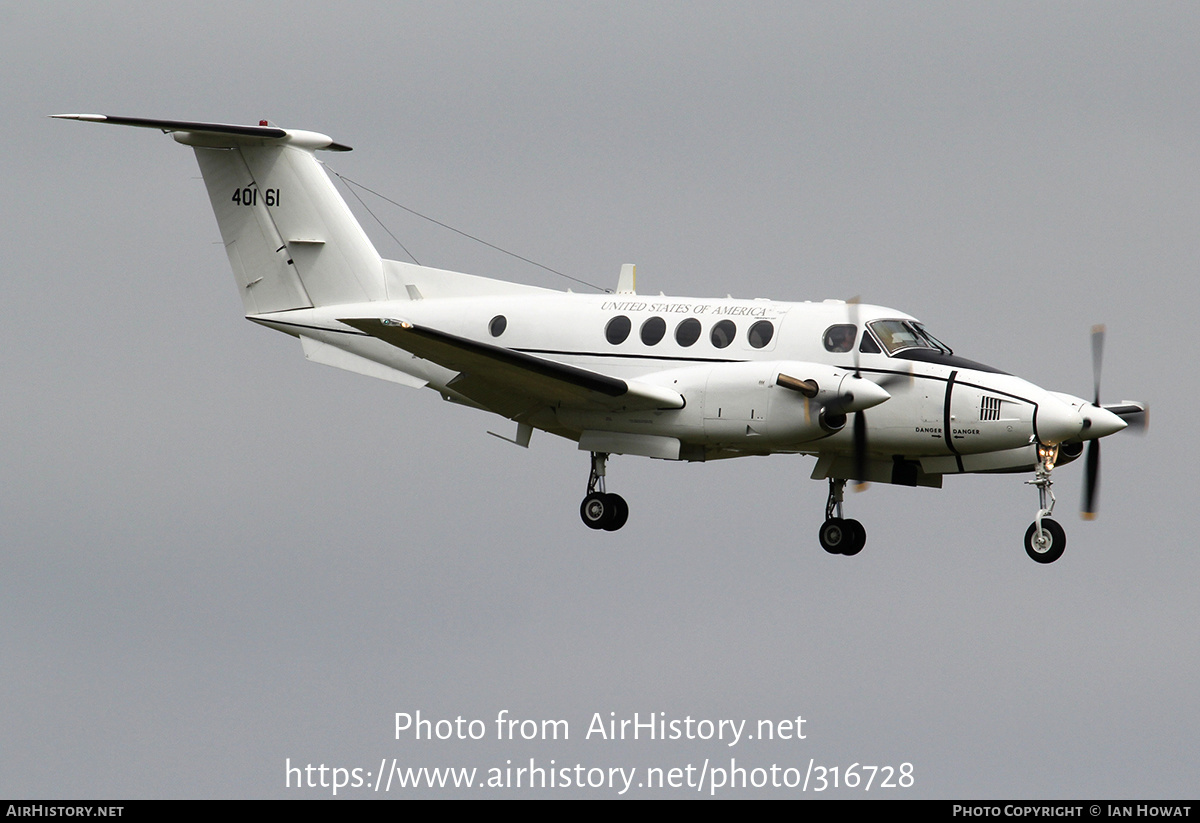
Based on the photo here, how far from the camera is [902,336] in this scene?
2823 centimetres

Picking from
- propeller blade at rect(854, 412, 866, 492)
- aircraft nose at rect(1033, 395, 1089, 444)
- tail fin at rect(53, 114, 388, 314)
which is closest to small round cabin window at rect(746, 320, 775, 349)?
propeller blade at rect(854, 412, 866, 492)

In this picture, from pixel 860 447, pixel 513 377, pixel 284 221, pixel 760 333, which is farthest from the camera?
pixel 284 221

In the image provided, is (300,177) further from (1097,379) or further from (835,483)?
(1097,379)

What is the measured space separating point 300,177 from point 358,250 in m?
1.76

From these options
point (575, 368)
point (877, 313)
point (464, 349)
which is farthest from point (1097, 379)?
point (464, 349)

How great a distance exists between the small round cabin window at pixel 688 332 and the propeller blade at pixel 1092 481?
6.70 m

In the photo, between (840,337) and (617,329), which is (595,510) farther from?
(840,337)

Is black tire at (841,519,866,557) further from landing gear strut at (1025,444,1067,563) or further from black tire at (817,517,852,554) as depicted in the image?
landing gear strut at (1025,444,1067,563)

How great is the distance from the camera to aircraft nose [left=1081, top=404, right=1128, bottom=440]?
27.3m

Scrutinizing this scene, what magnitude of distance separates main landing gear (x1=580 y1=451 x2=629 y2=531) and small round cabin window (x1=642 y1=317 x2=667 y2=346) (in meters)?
2.17

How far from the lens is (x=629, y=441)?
28969mm

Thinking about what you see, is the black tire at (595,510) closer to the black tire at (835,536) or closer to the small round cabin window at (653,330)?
the small round cabin window at (653,330)

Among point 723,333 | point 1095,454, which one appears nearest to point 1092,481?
point 1095,454

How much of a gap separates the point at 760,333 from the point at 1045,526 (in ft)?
17.8
